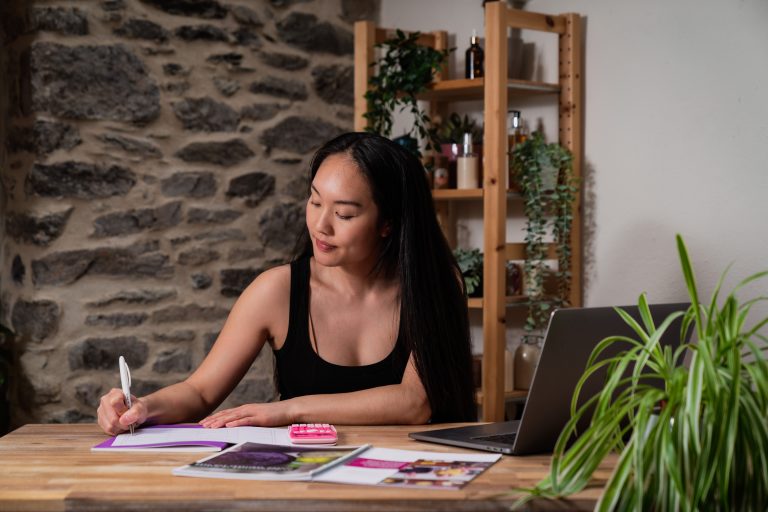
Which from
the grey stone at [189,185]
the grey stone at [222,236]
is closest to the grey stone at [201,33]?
the grey stone at [189,185]

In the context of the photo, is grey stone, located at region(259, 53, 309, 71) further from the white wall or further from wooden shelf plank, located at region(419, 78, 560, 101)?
the white wall

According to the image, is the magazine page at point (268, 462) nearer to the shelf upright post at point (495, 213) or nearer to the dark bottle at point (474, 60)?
the shelf upright post at point (495, 213)

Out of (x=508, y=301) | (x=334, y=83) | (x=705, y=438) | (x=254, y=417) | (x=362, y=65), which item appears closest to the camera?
(x=705, y=438)

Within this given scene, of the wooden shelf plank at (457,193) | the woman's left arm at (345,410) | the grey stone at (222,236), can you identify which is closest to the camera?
the woman's left arm at (345,410)

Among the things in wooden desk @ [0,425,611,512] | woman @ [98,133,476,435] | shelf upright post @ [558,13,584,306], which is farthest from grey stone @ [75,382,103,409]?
wooden desk @ [0,425,611,512]

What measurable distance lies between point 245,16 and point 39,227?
116cm

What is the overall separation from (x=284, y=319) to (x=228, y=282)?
1.49 m

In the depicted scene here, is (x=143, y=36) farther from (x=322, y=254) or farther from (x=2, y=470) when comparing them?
(x=2, y=470)

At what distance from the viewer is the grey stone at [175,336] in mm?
3568

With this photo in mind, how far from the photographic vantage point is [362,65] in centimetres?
352

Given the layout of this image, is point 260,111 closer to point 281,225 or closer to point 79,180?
point 281,225

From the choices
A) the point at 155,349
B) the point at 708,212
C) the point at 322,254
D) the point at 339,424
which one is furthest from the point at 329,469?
the point at 155,349

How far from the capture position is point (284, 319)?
2268 millimetres

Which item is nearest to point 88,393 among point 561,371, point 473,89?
point 473,89
